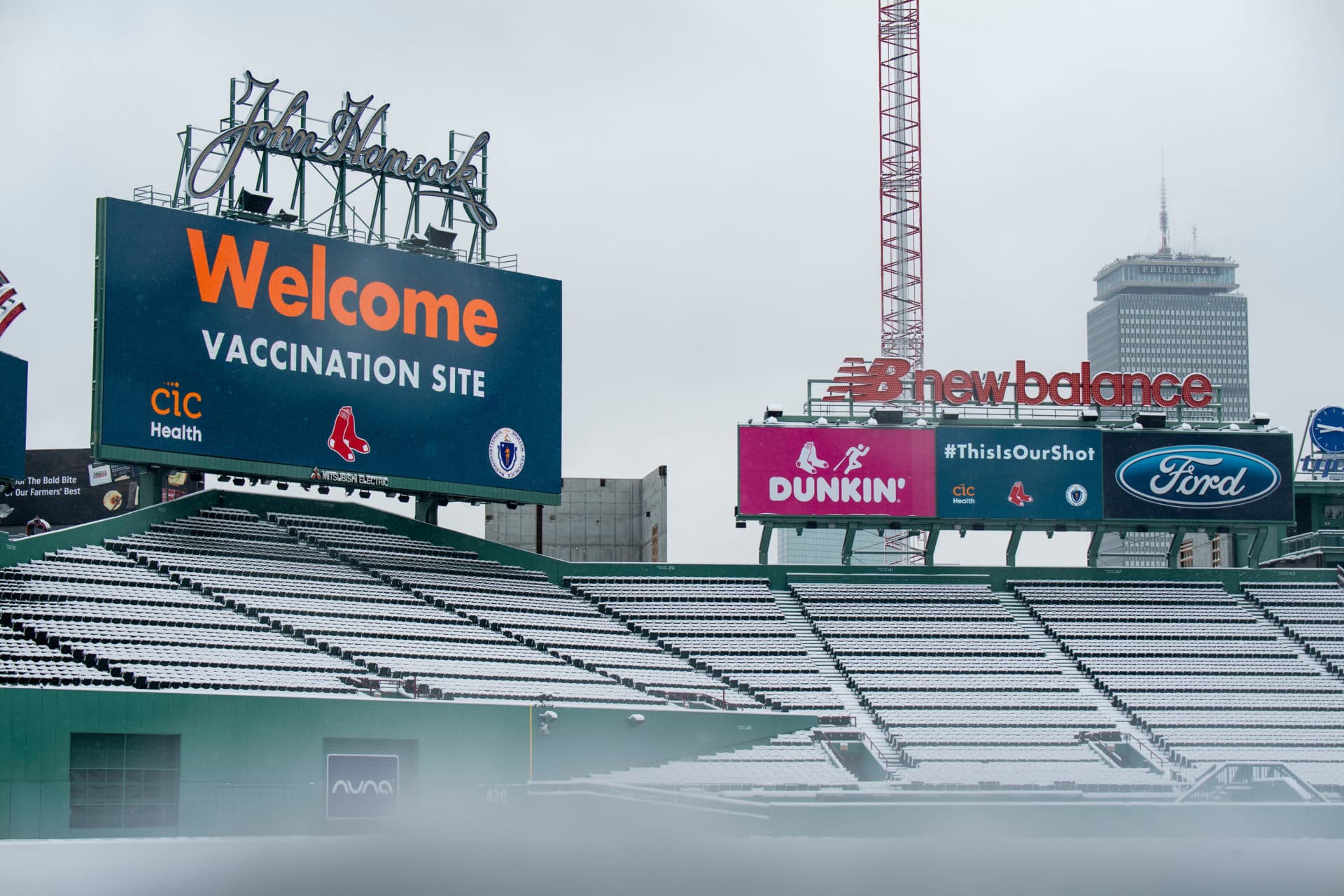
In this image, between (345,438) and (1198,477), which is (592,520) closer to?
(345,438)

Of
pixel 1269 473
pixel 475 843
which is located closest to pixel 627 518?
pixel 1269 473

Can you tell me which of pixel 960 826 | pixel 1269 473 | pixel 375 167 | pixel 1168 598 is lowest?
pixel 960 826

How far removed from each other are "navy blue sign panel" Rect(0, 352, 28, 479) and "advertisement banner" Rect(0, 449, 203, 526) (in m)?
45.6

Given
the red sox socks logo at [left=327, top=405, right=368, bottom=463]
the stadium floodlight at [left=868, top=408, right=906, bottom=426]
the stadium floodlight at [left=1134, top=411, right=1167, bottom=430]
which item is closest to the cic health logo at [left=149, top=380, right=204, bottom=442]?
the red sox socks logo at [left=327, top=405, right=368, bottom=463]

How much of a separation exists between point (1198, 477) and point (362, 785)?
37.6 meters

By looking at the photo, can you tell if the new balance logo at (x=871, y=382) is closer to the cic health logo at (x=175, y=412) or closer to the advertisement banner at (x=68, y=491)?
the cic health logo at (x=175, y=412)

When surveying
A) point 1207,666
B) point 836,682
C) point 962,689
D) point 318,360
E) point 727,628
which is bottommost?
point 962,689

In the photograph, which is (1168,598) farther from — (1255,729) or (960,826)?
(960,826)

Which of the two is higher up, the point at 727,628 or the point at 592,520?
the point at 592,520

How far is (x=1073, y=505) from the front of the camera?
6656 centimetres

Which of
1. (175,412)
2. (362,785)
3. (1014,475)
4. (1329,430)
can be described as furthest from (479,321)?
(1329,430)

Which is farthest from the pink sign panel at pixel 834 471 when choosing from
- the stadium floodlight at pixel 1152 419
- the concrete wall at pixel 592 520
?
the concrete wall at pixel 592 520

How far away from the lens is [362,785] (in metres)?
44.4

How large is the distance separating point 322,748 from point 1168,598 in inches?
1451
